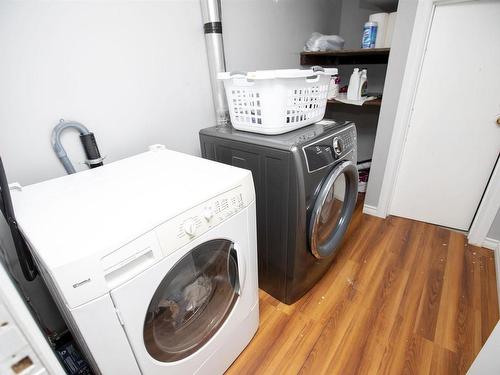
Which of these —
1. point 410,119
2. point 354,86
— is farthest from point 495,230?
point 354,86

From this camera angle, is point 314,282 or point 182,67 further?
point 314,282

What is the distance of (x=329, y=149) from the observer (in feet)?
3.60

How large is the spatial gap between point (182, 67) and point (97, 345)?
121 centimetres

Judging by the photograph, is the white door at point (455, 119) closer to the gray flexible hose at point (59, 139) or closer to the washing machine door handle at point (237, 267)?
the washing machine door handle at point (237, 267)

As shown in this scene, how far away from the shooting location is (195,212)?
67 cm

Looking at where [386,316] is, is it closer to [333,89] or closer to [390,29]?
[333,89]

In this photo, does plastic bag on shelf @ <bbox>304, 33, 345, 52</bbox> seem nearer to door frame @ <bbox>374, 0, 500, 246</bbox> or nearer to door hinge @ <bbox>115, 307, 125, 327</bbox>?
door frame @ <bbox>374, 0, 500, 246</bbox>

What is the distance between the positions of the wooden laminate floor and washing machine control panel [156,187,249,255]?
2.61 ft

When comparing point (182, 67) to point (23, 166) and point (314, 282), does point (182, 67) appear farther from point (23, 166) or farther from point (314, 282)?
point (314, 282)

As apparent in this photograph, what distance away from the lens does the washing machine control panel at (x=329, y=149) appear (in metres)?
0.99

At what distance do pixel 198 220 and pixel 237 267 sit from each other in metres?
0.31

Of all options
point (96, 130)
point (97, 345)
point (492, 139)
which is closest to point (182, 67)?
point (96, 130)

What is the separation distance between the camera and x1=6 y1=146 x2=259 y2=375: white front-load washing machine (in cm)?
52

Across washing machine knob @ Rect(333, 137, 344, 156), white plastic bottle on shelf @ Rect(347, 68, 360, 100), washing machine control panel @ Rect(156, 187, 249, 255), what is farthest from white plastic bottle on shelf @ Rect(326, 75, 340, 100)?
washing machine control panel @ Rect(156, 187, 249, 255)
